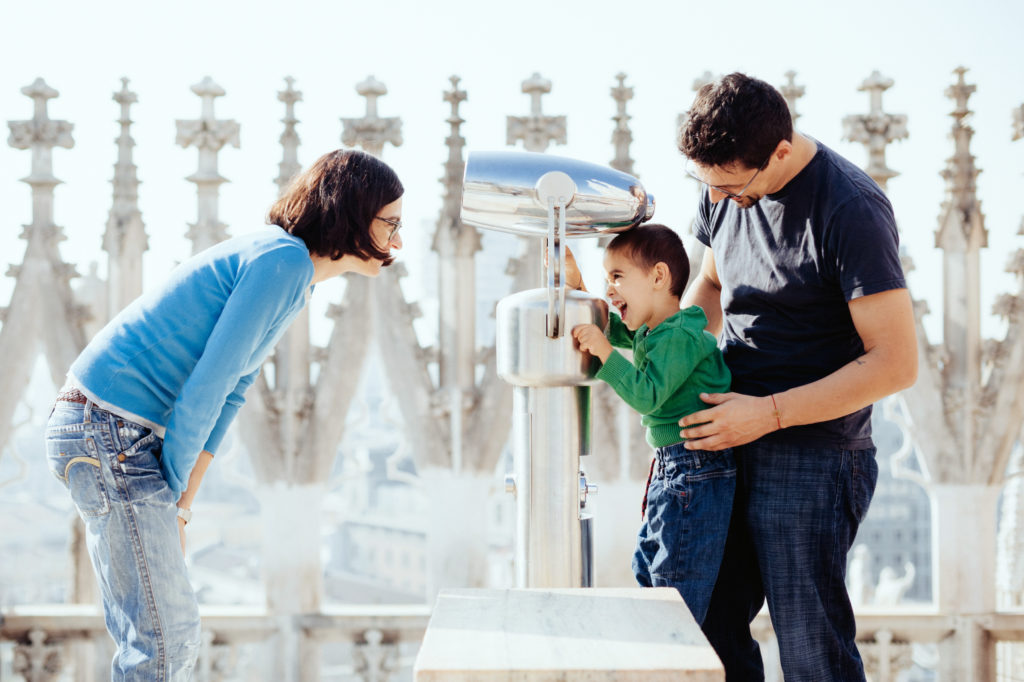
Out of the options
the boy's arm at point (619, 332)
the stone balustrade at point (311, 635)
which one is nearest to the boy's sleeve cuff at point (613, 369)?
the boy's arm at point (619, 332)

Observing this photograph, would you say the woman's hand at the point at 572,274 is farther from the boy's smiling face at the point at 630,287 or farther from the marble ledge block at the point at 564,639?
the marble ledge block at the point at 564,639

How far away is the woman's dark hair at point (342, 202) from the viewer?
4.99 ft

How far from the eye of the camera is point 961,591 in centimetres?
388

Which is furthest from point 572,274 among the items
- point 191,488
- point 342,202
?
point 191,488

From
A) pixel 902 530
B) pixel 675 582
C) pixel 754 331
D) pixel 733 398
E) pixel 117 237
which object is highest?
pixel 117 237

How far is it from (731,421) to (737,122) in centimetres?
47

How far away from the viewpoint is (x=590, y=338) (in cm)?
137

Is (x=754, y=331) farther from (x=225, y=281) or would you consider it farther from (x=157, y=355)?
(x=157, y=355)

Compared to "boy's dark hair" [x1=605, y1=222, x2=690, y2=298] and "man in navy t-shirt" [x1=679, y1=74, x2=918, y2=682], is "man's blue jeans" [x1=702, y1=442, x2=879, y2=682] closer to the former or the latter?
"man in navy t-shirt" [x1=679, y1=74, x2=918, y2=682]

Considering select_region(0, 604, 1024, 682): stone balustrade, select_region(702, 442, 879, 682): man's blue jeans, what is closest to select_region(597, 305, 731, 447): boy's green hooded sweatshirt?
select_region(702, 442, 879, 682): man's blue jeans

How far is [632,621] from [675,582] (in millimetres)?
442

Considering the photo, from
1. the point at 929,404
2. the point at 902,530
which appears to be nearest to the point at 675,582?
the point at 929,404

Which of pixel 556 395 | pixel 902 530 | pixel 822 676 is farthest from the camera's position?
pixel 902 530

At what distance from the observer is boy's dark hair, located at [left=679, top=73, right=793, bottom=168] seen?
135 cm
